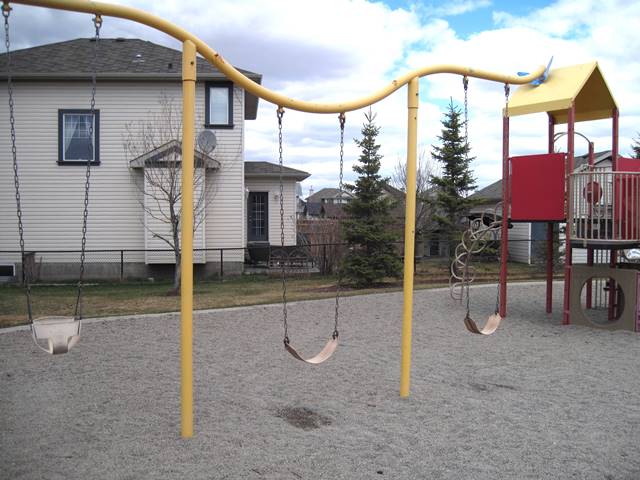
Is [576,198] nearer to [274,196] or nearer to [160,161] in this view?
[160,161]

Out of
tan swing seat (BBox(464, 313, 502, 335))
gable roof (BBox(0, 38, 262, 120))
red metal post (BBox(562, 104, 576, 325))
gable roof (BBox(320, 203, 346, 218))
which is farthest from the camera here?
gable roof (BBox(0, 38, 262, 120))

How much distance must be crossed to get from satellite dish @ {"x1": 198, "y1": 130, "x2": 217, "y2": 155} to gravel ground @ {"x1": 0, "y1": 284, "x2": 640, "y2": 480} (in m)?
9.38

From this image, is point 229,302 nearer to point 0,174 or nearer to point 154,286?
point 154,286

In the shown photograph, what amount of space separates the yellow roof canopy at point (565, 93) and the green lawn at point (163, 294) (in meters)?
5.98

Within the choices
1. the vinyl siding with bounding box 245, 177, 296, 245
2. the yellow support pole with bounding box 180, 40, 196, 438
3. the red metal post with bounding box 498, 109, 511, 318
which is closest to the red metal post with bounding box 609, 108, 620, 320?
the red metal post with bounding box 498, 109, 511, 318

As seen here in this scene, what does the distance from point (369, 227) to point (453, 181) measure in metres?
6.01

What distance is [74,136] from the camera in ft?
60.7

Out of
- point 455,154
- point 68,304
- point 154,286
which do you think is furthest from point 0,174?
point 455,154

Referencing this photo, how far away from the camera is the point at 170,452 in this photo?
4.25 metres

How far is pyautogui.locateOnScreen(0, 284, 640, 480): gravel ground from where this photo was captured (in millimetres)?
4082

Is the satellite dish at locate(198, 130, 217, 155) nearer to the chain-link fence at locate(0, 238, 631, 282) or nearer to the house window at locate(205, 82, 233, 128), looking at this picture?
the house window at locate(205, 82, 233, 128)

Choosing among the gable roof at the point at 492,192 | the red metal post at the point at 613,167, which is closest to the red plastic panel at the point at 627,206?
the red metal post at the point at 613,167

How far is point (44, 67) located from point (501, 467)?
730 inches

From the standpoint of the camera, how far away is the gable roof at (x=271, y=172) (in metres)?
22.3
